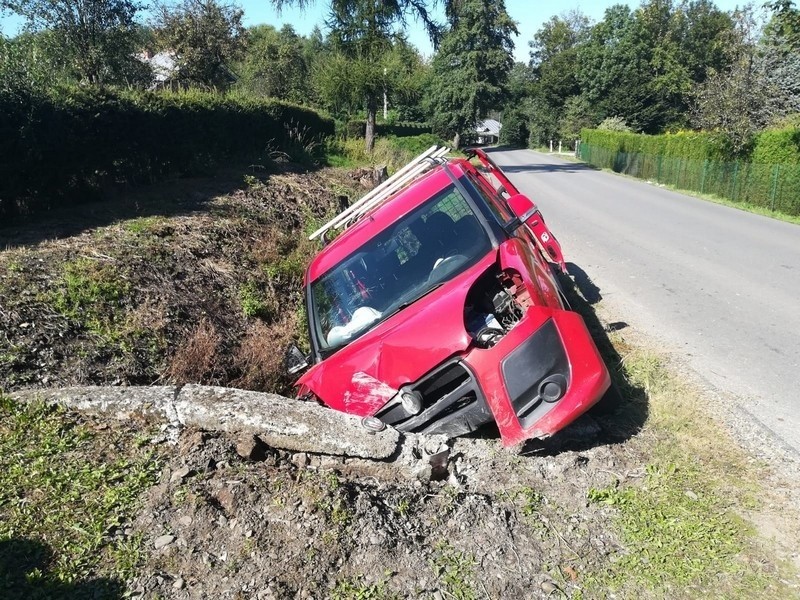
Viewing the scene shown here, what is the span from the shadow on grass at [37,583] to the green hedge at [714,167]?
17.5m

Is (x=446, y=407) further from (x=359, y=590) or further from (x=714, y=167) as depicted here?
(x=714, y=167)

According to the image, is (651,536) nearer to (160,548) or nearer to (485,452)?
(485,452)

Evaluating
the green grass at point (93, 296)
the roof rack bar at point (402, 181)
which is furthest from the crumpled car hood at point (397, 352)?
the roof rack bar at point (402, 181)

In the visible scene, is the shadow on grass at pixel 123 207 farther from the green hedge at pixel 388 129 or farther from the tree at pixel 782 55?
the green hedge at pixel 388 129

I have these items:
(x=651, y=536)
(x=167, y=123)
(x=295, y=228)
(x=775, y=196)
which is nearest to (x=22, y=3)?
(x=167, y=123)

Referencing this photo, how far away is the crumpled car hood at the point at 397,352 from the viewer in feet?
12.5

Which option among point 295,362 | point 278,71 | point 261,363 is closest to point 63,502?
point 295,362

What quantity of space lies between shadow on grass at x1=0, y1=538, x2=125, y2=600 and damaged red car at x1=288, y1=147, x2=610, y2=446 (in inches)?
66.2

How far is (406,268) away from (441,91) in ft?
179

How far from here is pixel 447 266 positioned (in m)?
4.43

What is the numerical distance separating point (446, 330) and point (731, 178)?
19196mm

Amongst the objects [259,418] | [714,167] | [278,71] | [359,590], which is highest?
[278,71]

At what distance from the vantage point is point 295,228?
996 cm

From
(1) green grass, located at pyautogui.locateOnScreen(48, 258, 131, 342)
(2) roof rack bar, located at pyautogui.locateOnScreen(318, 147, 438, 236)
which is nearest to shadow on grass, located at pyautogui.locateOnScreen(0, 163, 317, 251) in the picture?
(1) green grass, located at pyautogui.locateOnScreen(48, 258, 131, 342)
